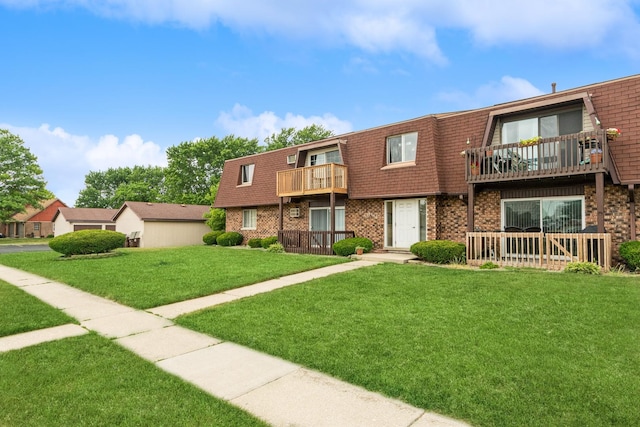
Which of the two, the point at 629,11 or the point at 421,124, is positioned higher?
the point at 629,11

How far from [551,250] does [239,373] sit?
428 inches

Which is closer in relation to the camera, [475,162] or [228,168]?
[475,162]

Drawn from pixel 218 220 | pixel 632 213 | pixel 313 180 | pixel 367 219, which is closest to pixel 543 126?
pixel 632 213

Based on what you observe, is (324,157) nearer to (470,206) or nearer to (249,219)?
(249,219)

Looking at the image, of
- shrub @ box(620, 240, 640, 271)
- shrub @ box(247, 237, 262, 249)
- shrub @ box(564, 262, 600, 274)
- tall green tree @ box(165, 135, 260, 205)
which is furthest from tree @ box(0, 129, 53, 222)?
shrub @ box(620, 240, 640, 271)

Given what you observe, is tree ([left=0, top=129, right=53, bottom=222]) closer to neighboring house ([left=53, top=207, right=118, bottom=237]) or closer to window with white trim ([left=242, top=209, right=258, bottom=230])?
neighboring house ([left=53, top=207, right=118, bottom=237])

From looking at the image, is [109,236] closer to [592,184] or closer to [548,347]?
[548,347]

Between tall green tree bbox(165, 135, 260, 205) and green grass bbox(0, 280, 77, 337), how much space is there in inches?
1421

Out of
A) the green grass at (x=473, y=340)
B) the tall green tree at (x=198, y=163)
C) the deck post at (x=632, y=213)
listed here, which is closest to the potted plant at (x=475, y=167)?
the deck post at (x=632, y=213)

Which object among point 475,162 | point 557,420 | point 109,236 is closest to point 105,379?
point 557,420

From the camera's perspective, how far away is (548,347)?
162 inches

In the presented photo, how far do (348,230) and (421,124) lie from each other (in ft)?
18.0

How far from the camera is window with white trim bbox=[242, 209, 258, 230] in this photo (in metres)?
21.3

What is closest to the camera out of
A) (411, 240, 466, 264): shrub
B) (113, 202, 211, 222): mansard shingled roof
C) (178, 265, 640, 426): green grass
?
(178, 265, 640, 426): green grass
